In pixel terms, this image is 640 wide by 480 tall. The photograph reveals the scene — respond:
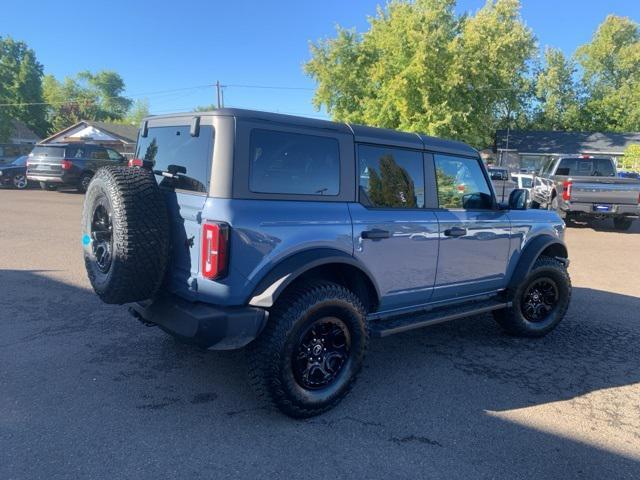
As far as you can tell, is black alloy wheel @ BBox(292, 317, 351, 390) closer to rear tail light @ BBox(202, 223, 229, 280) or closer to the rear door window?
rear tail light @ BBox(202, 223, 229, 280)

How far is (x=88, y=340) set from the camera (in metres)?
4.44

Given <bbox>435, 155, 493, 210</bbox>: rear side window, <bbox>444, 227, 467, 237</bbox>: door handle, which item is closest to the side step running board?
<bbox>444, 227, 467, 237</bbox>: door handle

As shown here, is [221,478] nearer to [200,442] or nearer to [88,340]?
[200,442]

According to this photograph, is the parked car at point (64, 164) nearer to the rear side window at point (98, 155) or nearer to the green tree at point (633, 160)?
the rear side window at point (98, 155)

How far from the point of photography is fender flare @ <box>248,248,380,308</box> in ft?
10.0

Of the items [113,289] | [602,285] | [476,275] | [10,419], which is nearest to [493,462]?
[476,275]

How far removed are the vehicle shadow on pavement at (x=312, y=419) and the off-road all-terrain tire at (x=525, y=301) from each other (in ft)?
0.48

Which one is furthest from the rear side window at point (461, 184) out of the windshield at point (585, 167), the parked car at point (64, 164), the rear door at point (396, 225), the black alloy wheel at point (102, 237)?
the parked car at point (64, 164)

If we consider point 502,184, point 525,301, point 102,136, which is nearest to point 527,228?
point 525,301

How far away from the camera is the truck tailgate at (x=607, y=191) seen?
12.6 metres

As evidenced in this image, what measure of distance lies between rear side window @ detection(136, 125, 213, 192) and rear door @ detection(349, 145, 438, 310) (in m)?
1.08

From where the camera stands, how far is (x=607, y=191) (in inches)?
502

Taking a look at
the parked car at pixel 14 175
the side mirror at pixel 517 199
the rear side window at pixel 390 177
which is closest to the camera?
the rear side window at pixel 390 177

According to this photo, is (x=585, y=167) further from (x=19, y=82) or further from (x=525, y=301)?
(x=19, y=82)
